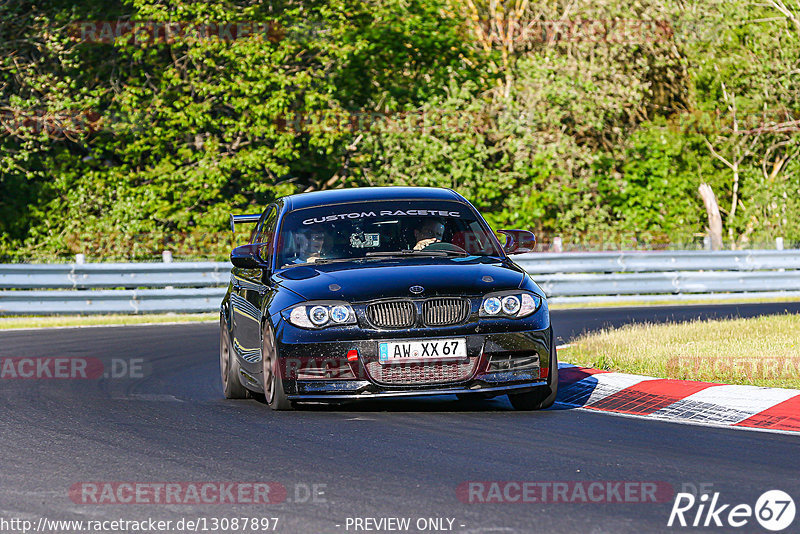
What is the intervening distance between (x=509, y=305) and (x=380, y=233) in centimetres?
150

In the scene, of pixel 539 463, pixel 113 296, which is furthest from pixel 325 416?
pixel 113 296

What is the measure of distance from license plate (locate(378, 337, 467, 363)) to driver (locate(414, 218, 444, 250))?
4.62 feet

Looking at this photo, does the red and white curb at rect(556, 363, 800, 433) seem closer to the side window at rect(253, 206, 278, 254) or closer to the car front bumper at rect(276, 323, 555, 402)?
the car front bumper at rect(276, 323, 555, 402)

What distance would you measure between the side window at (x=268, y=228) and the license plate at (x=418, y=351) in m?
2.03

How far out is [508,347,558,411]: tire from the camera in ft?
31.0

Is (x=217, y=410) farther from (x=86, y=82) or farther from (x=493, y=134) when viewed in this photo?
(x=493, y=134)

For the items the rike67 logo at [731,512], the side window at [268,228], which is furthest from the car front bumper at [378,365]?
the rike67 logo at [731,512]

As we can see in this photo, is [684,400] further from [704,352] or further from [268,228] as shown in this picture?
[268,228]

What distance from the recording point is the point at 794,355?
11336 millimetres

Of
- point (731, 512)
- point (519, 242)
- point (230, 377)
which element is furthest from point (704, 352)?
point (731, 512)

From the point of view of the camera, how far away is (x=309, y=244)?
10.4m

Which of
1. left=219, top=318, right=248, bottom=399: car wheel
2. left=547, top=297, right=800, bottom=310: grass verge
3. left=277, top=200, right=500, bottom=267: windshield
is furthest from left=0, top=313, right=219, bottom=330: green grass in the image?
left=277, top=200, right=500, bottom=267: windshield

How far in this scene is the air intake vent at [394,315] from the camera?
357 inches

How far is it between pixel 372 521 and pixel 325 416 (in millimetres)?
3620
